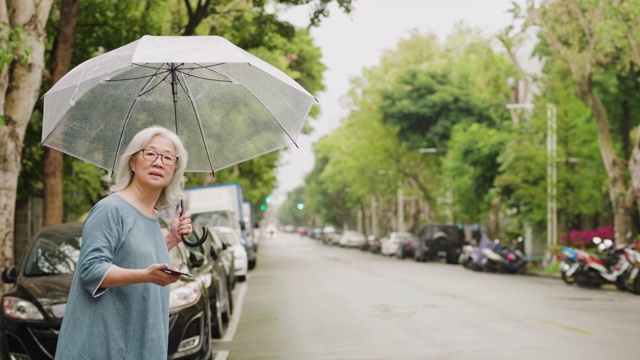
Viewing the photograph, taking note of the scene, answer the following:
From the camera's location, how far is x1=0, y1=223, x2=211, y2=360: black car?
8.70 m

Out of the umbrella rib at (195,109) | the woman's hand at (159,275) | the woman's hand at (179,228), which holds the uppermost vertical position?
the umbrella rib at (195,109)

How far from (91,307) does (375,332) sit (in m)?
9.30

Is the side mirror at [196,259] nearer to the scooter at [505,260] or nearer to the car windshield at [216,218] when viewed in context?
the car windshield at [216,218]

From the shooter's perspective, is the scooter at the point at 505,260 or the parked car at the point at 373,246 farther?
the parked car at the point at 373,246

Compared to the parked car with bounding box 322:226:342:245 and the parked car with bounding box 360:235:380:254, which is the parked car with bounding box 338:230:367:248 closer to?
the parked car with bounding box 360:235:380:254

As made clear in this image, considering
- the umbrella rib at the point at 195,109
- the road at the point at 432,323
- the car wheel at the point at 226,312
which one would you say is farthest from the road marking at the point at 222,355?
the umbrella rib at the point at 195,109

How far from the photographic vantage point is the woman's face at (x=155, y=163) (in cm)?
413

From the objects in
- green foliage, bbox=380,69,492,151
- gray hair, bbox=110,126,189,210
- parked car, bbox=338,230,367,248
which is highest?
green foliage, bbox=380,69,492,151

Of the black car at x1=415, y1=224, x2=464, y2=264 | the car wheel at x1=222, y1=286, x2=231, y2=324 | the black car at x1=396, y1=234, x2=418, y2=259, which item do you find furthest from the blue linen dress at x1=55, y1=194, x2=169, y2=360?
the black car at x1=396, y1=234, x2=418, y2=259

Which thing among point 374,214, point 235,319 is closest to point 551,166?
point 235,319

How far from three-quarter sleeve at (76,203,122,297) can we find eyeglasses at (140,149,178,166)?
31 cm

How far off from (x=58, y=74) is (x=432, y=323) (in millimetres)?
7845

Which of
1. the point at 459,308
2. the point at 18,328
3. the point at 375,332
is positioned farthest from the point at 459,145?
the point at 18,328

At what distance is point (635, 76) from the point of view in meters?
33.8
